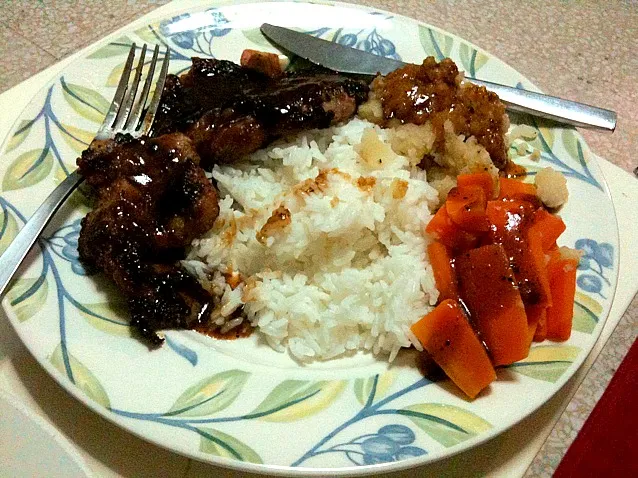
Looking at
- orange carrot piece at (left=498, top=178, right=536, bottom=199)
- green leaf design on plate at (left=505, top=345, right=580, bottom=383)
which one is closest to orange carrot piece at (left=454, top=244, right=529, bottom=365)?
green leaf design on plate at (left=505, top=345, right=580, bottom=383)

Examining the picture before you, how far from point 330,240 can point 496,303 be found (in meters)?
0.72

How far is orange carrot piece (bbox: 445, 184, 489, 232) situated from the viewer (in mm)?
2077

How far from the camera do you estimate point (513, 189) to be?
7.76ft

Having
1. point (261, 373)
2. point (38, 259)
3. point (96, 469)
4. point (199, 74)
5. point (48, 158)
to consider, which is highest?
point (199, 74)

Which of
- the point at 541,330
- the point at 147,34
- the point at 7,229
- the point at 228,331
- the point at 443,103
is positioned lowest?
the point at 228,331

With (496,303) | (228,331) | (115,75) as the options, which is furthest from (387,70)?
(228,331)

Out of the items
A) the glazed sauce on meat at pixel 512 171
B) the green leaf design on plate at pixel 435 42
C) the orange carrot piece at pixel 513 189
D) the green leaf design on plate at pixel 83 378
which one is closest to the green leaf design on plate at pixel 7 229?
the green leaf design on plate at pixel 83 378

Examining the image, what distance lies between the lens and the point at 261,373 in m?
1.89

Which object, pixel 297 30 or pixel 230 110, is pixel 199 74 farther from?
pixel 297 30

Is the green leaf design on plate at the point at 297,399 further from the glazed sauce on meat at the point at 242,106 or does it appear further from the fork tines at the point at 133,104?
the fork tines at the point at 133,104

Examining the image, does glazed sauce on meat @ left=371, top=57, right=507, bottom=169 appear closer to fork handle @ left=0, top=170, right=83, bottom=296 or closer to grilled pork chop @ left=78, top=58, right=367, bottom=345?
grilled pork chop @ left=78, top=58, right=367, bottom=345

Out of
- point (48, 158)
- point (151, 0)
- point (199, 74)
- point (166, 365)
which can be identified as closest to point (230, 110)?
point (199, 74)

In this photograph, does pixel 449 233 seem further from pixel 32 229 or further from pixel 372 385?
pixel 32 229

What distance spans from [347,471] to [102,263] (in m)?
1.08
